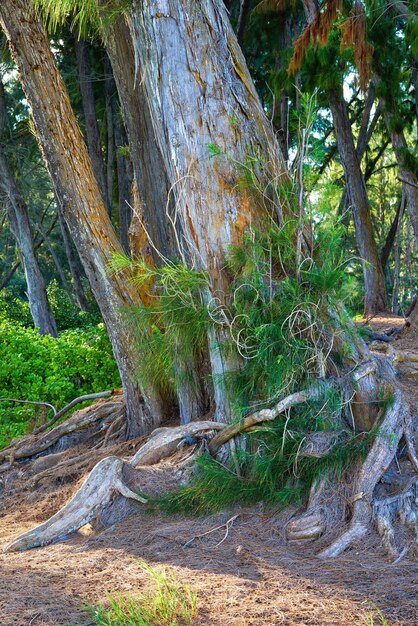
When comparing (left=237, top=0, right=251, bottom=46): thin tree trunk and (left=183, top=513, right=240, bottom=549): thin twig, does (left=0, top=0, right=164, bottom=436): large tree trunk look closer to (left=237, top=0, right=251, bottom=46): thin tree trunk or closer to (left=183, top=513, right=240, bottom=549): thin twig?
(left=183, top=513, right=240, bottom=549): thin twig

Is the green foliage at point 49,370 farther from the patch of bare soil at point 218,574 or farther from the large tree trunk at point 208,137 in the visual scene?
the large tree trunk at point 208,137

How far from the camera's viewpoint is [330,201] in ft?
18.9

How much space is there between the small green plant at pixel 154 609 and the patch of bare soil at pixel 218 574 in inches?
3.2

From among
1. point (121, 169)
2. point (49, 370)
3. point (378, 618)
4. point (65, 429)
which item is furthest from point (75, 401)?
point (121, 169)

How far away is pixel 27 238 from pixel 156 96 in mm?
14534

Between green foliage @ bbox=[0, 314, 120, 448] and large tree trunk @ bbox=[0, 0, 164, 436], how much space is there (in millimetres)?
3951

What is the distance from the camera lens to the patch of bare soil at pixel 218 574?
12.1 ft

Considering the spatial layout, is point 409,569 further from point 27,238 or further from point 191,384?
point 27,238

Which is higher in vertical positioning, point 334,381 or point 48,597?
point 334,381

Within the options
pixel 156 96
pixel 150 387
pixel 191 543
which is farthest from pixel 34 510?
pixel 156 96

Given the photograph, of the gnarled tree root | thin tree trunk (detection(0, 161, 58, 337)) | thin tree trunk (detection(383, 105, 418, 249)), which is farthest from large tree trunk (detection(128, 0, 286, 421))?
thin tree trunk (detection(0, 161, 58, 337))

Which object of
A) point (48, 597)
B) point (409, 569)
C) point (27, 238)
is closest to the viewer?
point (48, 597)

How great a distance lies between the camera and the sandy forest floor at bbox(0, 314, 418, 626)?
3678 millimetres

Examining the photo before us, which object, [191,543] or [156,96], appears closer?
[191,543]
